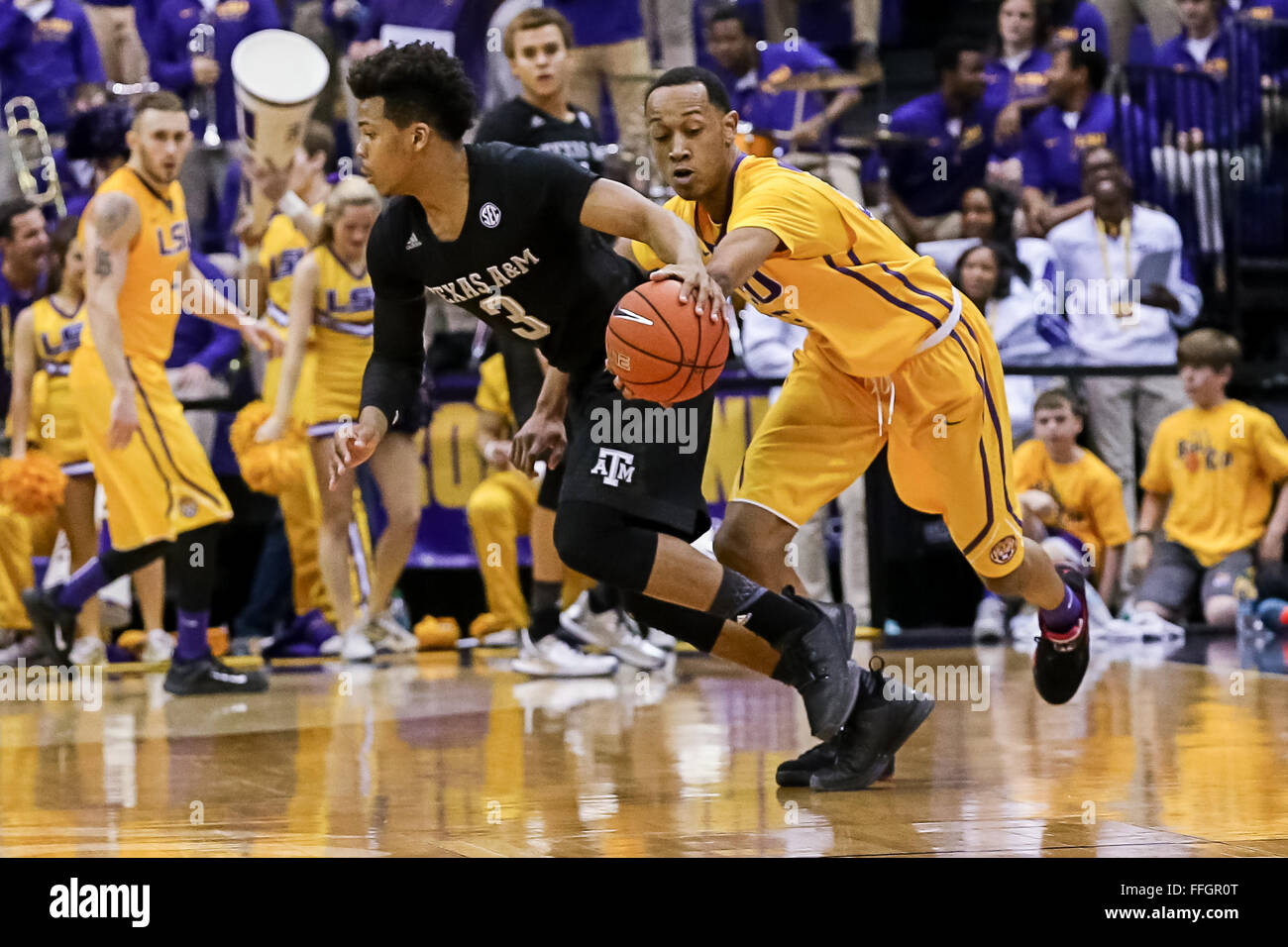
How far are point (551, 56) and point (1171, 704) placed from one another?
3.62m

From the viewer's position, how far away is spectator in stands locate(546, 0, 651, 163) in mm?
8805

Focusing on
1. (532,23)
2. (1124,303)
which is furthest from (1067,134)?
(532,23)

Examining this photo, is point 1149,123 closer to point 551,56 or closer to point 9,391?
point 551,56

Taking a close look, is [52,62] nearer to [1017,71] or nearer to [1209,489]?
[1017,71]

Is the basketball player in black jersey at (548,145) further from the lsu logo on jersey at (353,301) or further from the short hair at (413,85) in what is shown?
the short hair at (413,85)

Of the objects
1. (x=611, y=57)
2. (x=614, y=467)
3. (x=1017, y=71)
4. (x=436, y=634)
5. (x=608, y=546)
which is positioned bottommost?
(x=436, y=634)

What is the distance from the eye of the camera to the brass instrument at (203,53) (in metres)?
8.91

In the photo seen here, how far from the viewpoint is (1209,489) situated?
804 cm

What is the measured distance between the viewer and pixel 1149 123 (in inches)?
352

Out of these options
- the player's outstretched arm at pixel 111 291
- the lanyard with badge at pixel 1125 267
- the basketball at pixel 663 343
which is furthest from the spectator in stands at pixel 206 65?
the basketball at pixel 663 343

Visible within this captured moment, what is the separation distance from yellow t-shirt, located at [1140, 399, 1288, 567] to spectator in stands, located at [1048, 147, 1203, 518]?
1.33 feet

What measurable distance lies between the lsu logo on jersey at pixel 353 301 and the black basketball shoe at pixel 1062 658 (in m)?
4.07

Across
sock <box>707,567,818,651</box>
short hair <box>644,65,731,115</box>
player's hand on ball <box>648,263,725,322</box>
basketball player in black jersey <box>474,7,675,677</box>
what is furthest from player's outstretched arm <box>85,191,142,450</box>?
player's hand on ball <box>648,263,725,322</box>

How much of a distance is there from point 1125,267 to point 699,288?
6.30 metres
